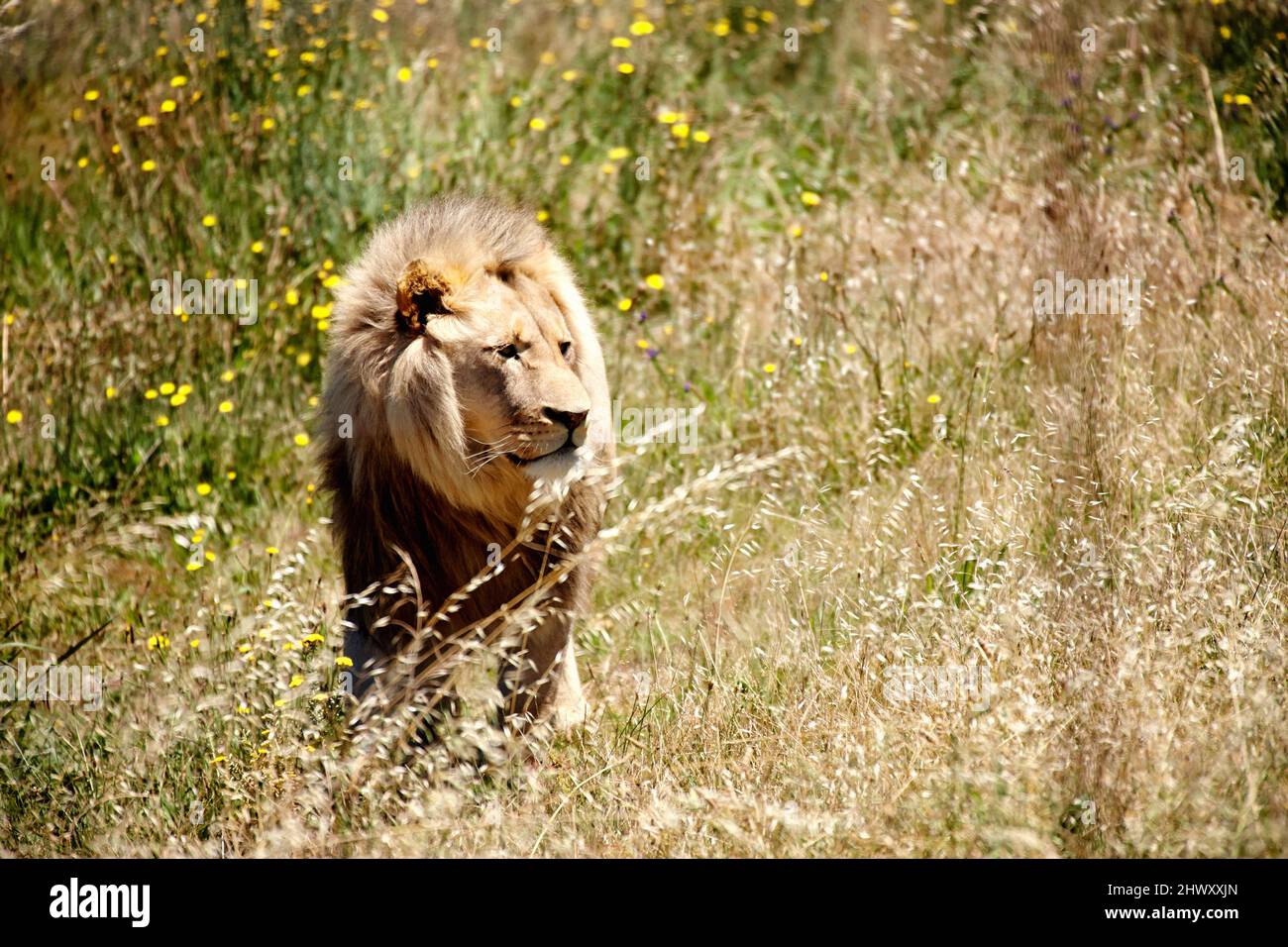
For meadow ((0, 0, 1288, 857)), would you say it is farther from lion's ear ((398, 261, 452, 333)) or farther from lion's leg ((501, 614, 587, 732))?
lion's ear ((398, 261, 452, 333))

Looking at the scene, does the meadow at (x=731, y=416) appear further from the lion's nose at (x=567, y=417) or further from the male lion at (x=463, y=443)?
the lion's nose at (x=567, y=417)

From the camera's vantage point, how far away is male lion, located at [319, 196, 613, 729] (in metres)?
3.68

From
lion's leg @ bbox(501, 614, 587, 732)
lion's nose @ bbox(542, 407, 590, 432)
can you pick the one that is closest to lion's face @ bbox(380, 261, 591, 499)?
lion's nose @ bbox(542, 407, 590, 432)

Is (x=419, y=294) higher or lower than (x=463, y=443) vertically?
higher

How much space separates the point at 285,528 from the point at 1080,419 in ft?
10.1

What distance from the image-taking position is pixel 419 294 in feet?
12.3

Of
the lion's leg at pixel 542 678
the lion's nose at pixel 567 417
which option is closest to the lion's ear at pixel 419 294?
the lion's nose at pixel 567 417

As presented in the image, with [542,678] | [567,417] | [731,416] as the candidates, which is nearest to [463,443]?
[567,417]

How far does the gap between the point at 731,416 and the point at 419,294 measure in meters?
2.18

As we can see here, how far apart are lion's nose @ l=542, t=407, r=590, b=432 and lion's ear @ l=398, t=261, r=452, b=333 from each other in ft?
1.46

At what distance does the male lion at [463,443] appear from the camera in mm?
3676

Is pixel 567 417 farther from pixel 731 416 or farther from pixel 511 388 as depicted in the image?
pixel 731 416

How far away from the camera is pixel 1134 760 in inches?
120
